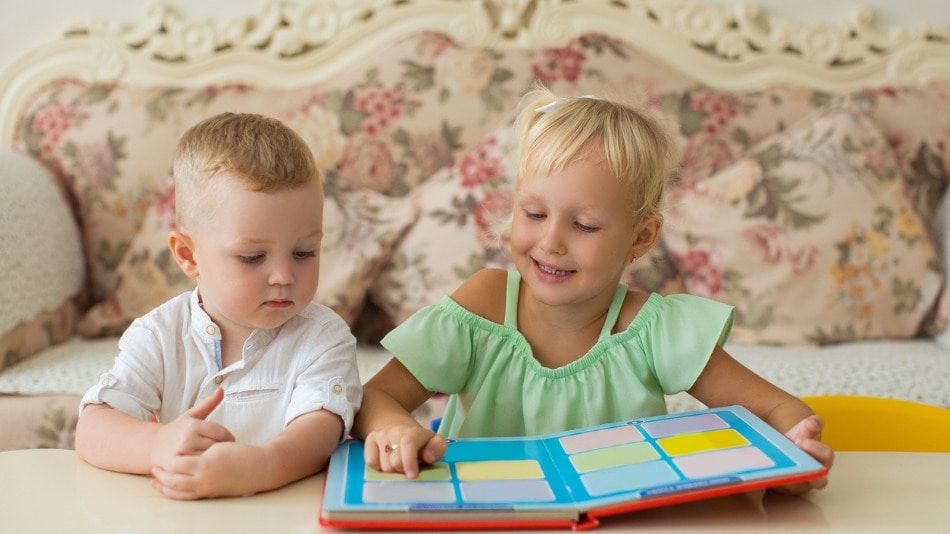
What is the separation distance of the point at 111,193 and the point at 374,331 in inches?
29.1

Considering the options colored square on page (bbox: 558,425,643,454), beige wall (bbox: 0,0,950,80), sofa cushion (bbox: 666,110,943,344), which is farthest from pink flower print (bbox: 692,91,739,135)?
colored square on page (bbox: 558,425,643,454)

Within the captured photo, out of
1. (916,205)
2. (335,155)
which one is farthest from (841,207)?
(335,155)

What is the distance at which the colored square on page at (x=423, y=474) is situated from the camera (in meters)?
0.78

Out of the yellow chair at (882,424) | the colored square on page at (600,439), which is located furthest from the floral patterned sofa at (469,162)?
the colored square on page at (600,439)

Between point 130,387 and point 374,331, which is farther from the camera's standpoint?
point 374,331

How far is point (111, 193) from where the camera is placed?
2262mm

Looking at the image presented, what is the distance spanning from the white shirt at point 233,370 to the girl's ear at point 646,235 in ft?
1.20

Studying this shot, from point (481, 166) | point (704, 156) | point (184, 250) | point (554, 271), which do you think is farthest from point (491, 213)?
point (184, 250)

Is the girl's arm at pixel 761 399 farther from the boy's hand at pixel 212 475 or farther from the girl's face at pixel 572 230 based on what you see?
the boy's hand at pixel 212 475

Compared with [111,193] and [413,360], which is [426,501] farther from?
[111,193]

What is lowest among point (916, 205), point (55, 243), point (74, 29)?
point (55, 243)

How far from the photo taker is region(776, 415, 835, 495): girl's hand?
0.81 metres

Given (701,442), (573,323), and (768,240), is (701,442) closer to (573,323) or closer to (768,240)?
(573,323)

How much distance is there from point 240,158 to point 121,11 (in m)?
1.82
